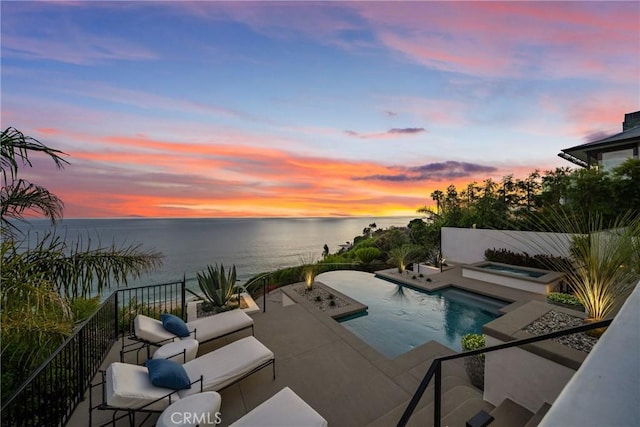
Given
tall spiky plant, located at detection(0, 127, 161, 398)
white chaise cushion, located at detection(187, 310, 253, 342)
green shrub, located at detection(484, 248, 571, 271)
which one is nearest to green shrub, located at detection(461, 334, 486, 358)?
white chaise cushion, located at detection(187, 310, 253, 342)

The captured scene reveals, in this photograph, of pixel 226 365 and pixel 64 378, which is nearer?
pixel 64 378

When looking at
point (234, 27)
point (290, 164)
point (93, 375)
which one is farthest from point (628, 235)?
point (290, 164)

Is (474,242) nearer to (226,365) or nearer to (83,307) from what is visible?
(226,365)

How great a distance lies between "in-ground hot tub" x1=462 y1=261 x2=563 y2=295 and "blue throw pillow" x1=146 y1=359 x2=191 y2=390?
902 cm

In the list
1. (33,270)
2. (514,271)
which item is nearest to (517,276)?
(514,271)

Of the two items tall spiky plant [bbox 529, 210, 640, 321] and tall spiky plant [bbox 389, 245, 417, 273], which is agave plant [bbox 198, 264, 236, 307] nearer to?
tall spiky plant [bbox 529, 210, 640, 321]

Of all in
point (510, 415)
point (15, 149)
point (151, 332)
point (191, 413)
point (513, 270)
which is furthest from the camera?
point (513, 270)

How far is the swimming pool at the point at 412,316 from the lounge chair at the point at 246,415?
2.70 metres

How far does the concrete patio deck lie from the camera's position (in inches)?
110

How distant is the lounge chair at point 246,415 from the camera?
215 cm

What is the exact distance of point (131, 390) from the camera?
95.4 inches

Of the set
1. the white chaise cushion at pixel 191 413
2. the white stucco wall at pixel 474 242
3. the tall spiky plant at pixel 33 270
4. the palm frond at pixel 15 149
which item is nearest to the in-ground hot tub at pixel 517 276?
the white stucco wall at pixel 474 242

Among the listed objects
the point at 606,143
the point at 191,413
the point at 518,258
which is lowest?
the point at 191,413

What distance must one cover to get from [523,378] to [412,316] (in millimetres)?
3768
